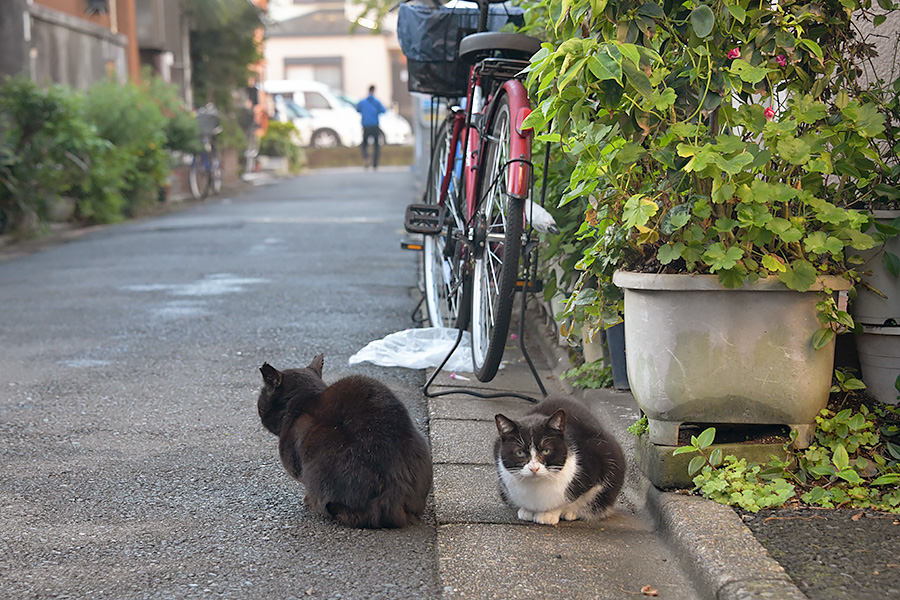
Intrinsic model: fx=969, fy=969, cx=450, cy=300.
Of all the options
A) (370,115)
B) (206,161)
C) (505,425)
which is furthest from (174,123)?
(505,425)

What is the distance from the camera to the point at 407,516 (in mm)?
2686

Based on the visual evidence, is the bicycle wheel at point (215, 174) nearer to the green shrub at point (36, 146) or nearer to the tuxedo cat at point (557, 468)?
the green shrub at point (36, 146)

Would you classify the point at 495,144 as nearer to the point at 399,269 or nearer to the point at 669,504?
the point at 669,504

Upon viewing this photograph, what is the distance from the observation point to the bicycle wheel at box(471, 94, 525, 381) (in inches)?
136

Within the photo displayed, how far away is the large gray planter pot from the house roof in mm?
41990

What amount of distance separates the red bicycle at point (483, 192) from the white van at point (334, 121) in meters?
25.2

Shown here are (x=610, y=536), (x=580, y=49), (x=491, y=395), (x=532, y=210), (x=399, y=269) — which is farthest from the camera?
(x=399, y=269)

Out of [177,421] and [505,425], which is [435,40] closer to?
[177,421]

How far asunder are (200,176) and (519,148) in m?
14.1

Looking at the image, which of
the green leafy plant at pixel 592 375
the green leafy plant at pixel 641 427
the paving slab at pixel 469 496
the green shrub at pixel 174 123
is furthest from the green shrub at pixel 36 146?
the green leafy plant at pixel 641 427

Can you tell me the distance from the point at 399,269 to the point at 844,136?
5.64 metres

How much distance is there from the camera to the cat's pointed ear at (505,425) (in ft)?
9.16

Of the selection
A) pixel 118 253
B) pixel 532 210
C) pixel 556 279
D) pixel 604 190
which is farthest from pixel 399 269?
pixel 604 190

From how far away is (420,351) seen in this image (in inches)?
184
